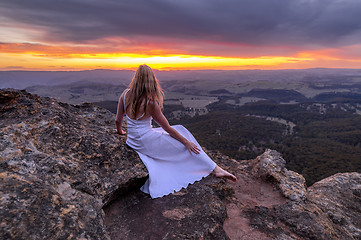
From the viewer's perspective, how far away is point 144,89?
438cm

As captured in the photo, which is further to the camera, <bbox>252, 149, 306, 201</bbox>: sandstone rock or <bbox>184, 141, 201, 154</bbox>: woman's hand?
<bbox>252, 149, 306, 201</bbox>: sandstone rock

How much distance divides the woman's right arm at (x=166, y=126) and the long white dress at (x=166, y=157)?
0.09 metres

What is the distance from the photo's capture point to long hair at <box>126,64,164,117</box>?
432cm

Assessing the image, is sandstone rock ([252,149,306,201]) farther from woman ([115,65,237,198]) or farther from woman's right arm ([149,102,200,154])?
woman's right arm ([149,102,200,154])

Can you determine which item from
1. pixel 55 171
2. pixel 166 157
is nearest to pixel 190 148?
pixel 166 157

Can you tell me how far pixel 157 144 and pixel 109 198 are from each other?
4.82ft

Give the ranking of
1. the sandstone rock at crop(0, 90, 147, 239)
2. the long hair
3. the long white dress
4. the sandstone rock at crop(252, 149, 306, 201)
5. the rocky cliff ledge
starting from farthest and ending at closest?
the sandstone rock at crop(252, 149, 306, 201) < the long white dress < the long hair < the rocky cliff ledge < the sandstone rock at crop(0, 90, 147, 239)

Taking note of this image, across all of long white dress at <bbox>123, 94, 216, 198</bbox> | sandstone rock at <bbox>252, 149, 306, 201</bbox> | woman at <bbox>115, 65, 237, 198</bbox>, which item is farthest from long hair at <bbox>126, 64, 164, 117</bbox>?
sandstone rock at <bbox>252, 149, 306, 201</bbox>

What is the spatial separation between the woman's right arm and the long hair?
140 millimetres

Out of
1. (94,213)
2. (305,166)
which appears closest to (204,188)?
(94,213)

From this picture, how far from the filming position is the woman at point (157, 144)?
4.38m

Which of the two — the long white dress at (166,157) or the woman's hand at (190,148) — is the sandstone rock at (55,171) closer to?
the long white dress at (166,157)

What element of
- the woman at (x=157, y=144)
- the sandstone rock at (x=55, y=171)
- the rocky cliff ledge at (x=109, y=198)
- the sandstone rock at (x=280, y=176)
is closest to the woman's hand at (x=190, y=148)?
the woman at (x=157, y=144)

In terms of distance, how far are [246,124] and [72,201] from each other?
78251 millimetres
